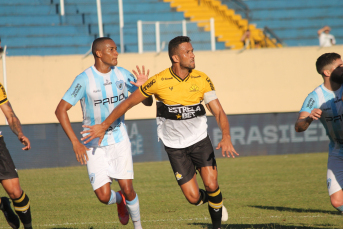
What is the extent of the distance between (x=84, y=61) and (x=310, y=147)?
7.99 meters

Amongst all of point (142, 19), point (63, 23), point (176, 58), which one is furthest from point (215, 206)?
point (142, 19)

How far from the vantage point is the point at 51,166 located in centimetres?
1350

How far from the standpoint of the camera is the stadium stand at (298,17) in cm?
2072

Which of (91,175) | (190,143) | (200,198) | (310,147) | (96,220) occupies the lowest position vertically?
(310,147)

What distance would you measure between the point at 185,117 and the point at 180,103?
0.63 feet

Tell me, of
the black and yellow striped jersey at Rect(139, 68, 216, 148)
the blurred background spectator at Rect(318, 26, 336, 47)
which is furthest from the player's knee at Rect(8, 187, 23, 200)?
the blurred background spectator at Rect(318, 26, 336, 47)

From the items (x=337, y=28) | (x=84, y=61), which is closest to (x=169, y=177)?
(x=84, y=61)

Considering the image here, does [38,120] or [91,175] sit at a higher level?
[91,175]

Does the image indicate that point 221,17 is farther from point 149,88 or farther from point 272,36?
point 149,88

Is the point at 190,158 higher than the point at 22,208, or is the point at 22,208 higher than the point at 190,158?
the point at 190,158

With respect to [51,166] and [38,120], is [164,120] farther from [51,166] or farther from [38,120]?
[38,120]

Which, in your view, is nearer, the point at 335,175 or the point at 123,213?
the point at 335,175

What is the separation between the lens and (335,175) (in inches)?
208

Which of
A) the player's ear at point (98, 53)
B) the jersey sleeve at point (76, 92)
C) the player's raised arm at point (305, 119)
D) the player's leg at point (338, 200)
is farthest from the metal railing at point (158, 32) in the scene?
the player's leg at point (338, 200)
